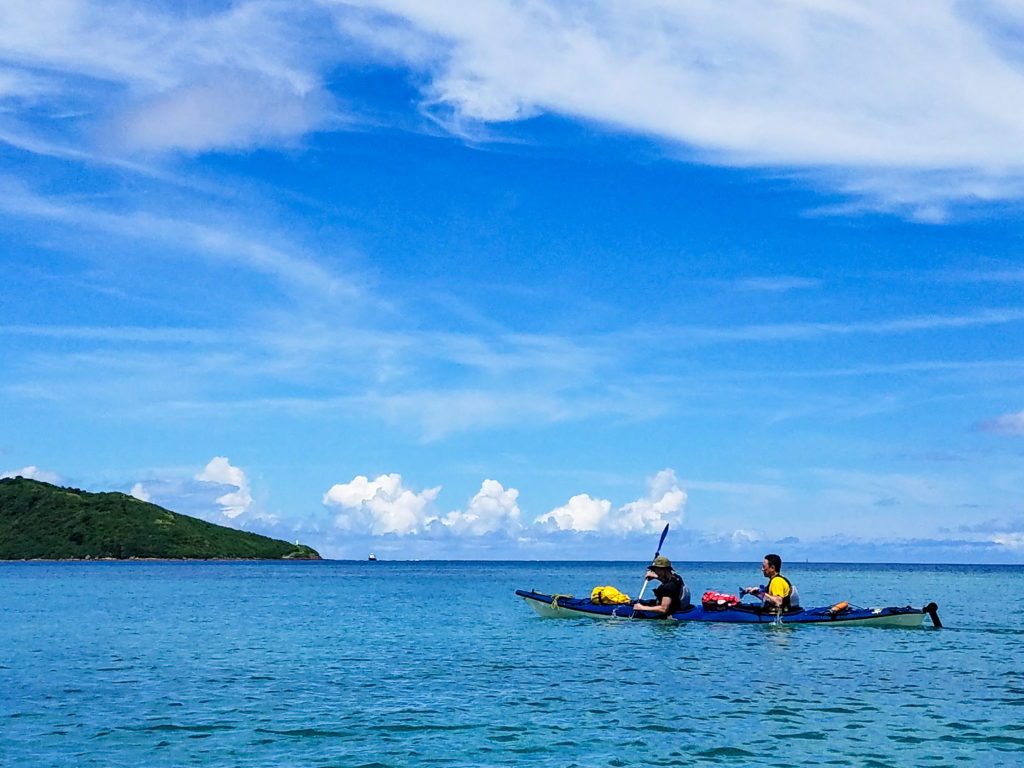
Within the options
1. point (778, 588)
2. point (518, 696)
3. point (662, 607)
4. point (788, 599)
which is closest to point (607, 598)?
point (662, 607)

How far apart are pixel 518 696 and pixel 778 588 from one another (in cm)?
1837

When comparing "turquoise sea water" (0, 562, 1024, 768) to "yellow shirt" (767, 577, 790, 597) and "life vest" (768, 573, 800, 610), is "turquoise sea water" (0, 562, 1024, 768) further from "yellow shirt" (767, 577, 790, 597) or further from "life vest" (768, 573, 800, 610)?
"yellow shirt" (767, 577, 790, 597)

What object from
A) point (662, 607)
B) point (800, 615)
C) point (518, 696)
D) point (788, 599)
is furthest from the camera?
point (662, 607)

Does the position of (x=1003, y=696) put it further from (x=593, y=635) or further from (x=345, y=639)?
(x=345, y=639)

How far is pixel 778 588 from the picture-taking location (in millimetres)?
39906

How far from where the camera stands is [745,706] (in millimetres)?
22781

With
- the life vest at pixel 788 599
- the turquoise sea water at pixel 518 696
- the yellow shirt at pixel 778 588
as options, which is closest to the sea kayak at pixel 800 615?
the life vest at pixel 788 599

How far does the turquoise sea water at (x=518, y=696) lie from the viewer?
18281mm

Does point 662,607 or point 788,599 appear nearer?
point 788,599

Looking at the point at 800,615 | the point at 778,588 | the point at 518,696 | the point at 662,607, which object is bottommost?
the point at 518,696

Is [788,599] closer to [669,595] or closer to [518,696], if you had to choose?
[669,595]

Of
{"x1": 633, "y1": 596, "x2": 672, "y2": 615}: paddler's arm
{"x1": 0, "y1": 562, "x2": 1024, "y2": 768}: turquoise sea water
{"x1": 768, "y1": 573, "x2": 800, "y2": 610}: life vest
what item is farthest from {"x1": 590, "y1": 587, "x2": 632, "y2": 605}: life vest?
{"x1": 768, "y1": 573, "x2": 800, "y2": 610}: life vest

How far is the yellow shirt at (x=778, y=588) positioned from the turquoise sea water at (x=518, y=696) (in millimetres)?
1764

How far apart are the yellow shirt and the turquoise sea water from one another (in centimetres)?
176
